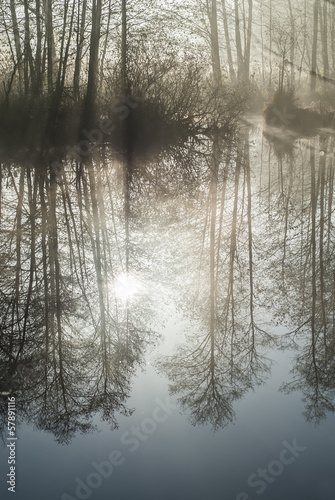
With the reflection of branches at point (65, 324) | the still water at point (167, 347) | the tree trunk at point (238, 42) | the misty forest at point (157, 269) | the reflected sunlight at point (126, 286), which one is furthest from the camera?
the tree trunk at point (238, 42)

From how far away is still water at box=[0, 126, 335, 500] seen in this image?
2.17 metres

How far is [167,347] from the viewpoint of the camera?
10.6 ft

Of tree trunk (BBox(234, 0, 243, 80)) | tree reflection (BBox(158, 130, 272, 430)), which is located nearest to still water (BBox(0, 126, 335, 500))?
tree reflection (BBox(158, 130, 272, 430))

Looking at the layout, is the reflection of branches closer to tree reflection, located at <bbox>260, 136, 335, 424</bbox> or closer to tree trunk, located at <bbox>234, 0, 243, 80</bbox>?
tree reflection, located at <bbox>260, 136, 335, 424</bbox>

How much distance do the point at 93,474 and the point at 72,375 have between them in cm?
82

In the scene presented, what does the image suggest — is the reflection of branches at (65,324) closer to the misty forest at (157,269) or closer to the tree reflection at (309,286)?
the misty forest at (157,269)

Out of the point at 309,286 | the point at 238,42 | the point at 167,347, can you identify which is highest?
the point at 238,42

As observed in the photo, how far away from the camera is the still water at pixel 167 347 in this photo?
7.11 feet

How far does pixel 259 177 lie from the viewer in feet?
27.5

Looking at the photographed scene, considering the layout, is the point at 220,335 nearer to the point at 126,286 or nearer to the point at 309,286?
the point at 126,286

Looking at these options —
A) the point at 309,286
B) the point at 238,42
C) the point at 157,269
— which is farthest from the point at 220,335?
the point at 238,42

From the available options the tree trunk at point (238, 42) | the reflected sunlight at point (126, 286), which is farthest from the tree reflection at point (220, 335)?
the tree trunk at point (238, 42)

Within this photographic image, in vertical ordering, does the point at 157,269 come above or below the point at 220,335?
above

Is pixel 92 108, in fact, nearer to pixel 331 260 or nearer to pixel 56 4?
pixel 56 4
